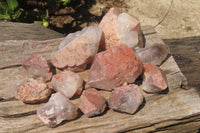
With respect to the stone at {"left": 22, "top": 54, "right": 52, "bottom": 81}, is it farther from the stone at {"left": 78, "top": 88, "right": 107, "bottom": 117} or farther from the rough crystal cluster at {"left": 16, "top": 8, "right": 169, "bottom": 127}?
the stone at {"left": 78, "top": 88, "right": 107, "bottom": 117}

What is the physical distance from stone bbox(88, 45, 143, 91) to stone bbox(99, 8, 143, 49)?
0.21 m

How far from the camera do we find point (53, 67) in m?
1.83

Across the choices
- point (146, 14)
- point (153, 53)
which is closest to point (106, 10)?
point (146, 14)

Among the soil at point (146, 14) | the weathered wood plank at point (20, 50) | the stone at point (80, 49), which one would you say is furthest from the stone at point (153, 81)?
the soil at point (146, 14)

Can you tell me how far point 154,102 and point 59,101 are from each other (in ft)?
2.22

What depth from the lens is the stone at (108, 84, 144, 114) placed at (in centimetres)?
145

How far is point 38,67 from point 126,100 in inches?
27.6

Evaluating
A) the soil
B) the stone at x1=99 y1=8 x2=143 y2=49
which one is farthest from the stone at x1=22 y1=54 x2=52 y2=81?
the soil

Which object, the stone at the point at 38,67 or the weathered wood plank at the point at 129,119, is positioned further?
the stone at the point at 38,67

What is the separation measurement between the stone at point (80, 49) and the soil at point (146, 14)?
74.8 inches

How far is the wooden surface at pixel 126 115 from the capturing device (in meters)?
1.47

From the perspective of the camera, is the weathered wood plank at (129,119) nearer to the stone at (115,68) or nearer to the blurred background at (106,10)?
the stone at (115,68)

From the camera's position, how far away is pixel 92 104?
1.44 metres

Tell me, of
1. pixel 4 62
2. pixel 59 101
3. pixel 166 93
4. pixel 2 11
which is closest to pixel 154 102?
pixel 166 93
